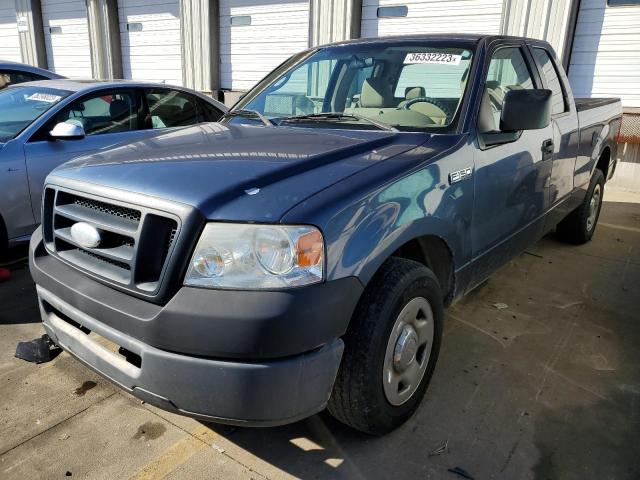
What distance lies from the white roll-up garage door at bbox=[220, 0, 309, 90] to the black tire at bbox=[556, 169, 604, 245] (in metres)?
6.78

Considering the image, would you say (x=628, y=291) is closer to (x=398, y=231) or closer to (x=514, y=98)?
(x=514, y=98)

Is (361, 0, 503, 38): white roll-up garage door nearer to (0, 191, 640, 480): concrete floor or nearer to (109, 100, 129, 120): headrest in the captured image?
(109, 100, 129, 120): headrest

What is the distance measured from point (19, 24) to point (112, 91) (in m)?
14.1

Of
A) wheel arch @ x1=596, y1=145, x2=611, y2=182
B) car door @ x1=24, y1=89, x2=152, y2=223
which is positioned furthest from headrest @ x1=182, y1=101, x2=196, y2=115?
wheel arch @ x1=596, y1=145, x2=611, y2=182

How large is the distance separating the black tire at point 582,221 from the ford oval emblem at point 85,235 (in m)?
4.37

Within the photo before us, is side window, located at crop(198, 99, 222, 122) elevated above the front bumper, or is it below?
above

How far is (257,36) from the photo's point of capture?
11078 mm

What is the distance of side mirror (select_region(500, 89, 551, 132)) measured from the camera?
278cm

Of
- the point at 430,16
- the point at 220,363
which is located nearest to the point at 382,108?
the point at 220,363

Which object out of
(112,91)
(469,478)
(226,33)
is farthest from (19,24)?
(469,478)

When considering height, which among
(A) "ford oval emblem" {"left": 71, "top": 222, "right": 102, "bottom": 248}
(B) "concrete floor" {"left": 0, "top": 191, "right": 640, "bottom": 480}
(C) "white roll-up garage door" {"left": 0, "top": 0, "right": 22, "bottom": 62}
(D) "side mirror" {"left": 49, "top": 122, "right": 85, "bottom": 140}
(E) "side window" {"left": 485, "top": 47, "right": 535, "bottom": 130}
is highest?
(C) "white roll-up garage door" {"left": 0, "top": 0, "right": 22, "bottom": 62}

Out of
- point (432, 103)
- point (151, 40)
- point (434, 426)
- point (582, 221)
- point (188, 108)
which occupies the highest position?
point (151, 40)

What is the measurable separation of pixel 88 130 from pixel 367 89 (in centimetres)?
289

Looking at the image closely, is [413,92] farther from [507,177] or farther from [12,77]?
[12,77]
